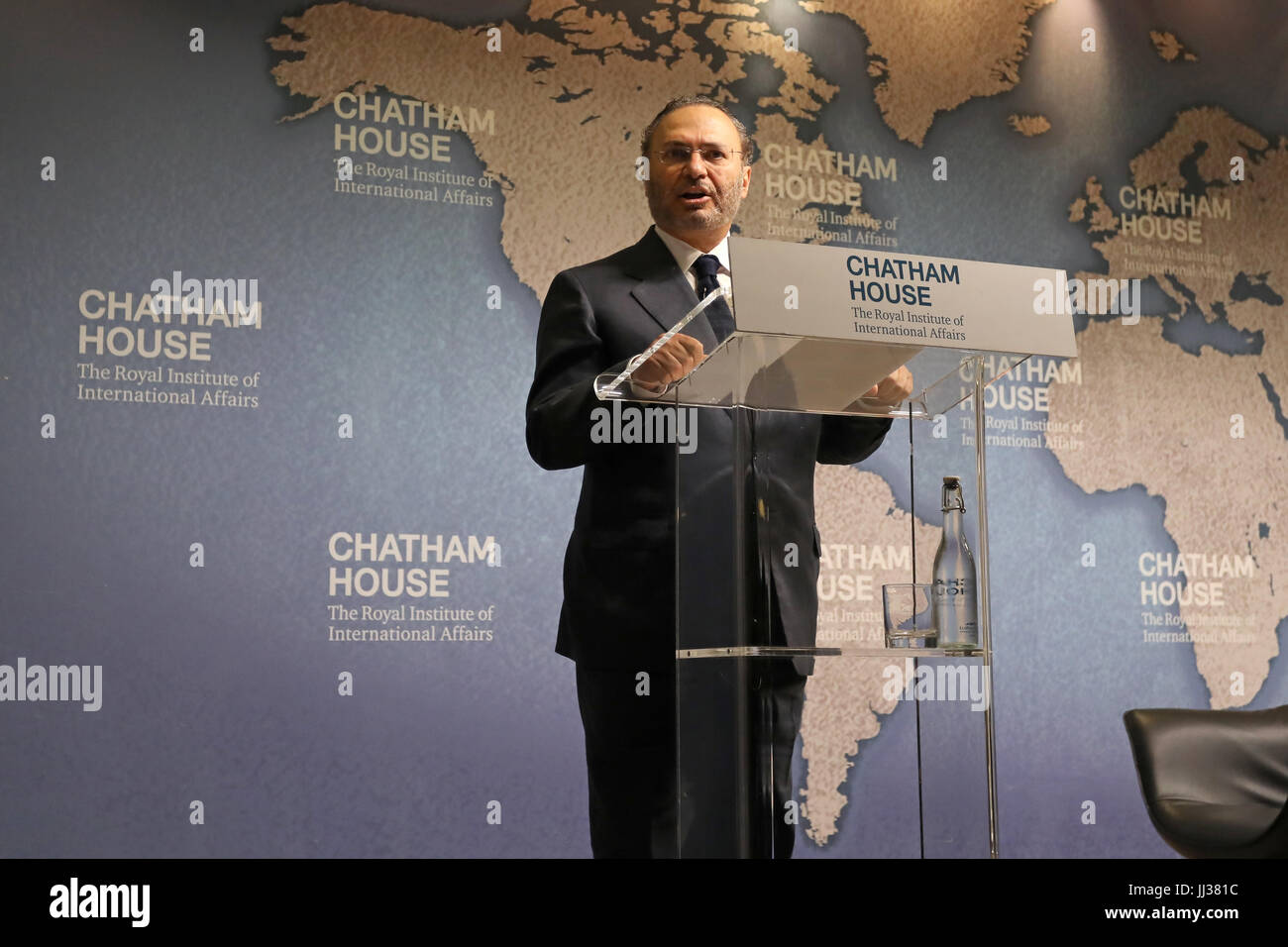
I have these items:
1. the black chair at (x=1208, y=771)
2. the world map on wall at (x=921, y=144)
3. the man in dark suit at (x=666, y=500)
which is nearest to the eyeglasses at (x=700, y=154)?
the man in dark suit at (x=666, y=500)

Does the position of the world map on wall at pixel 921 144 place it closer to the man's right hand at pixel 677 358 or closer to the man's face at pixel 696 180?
the man's face at pixel 696 180

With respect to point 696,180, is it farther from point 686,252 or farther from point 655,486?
point 655,486

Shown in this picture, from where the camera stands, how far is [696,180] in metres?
2.38

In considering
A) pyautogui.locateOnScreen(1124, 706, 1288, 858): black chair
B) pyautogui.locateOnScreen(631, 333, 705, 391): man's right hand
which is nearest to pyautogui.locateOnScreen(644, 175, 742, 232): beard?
pyautogui.locateOnScreen(631, 333, 705, 391): man's right hand

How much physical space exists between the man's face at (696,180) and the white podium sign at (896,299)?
0.73 metres

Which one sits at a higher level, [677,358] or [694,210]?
[694,210]

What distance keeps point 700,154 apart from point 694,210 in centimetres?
13

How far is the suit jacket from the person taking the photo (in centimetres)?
164

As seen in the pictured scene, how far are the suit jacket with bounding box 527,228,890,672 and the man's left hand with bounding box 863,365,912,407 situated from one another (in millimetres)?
37

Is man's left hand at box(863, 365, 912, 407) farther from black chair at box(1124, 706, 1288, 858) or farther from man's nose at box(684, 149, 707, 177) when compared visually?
black chair at box(1124, 706, 1288, 858)

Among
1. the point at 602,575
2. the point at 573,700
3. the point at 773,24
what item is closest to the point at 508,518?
the point at 573,700

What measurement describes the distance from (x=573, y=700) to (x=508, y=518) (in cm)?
55

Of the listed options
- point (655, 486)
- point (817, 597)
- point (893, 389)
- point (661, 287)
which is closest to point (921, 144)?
point (661, 287)

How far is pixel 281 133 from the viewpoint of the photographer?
137 inches
